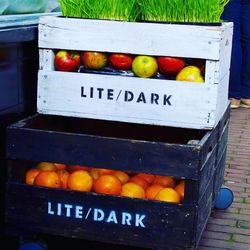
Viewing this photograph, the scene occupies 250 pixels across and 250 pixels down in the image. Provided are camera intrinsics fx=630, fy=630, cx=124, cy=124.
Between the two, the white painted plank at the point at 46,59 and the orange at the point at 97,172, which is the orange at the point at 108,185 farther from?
the white painted plank at the point at 46,59

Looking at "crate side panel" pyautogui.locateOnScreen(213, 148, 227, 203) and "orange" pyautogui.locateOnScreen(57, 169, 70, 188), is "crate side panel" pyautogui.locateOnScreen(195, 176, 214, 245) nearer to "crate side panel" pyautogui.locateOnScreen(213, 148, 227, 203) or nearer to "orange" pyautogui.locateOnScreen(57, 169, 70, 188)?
"crate side panel" pyautogui.locateOnScreen(213, 148, 227, 203)

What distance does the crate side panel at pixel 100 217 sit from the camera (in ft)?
9.45

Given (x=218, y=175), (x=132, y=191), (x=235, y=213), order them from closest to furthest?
(x=132, y=191) < (x=218, y=175) < (x=235, y=213)

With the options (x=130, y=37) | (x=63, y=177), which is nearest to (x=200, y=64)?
(x=130, y=37)

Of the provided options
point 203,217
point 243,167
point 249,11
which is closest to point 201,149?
point 203,217

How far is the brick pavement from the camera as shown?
3.63 metres

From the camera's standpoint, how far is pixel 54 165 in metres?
3.21

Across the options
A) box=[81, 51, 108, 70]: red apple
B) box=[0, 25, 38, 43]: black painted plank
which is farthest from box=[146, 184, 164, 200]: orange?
box=[0, 25, 38, 43]: black painted plank

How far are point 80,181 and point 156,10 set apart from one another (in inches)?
37.1

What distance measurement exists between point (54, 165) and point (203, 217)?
2.61 feet

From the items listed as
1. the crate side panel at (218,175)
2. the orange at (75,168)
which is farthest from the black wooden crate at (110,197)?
the crate side panel at (218,175)

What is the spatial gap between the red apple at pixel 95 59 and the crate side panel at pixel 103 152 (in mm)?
405

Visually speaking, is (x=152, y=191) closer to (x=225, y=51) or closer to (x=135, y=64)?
(x=135, y=64)

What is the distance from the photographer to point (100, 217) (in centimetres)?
295
